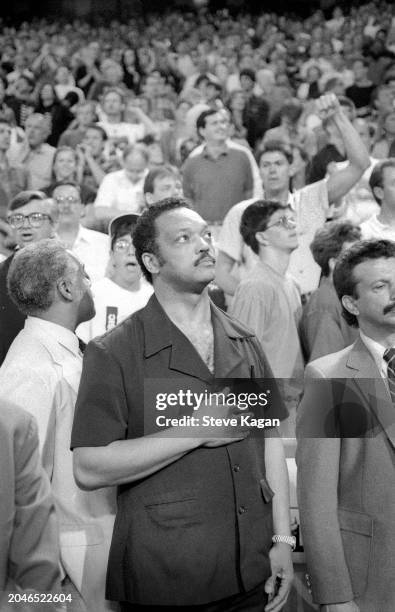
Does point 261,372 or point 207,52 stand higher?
point 207,52

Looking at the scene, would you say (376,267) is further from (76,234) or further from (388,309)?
(76,234)

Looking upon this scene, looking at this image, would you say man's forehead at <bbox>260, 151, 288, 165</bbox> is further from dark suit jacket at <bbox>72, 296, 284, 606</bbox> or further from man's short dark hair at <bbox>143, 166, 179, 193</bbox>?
dark suit jacket at <bbox>72, 296, 284, 606</bbox>

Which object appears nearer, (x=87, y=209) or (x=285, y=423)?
(x=285, y=423)

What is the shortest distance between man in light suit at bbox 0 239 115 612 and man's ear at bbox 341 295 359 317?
64cm

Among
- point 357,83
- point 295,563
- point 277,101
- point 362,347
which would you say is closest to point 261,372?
point 362,347

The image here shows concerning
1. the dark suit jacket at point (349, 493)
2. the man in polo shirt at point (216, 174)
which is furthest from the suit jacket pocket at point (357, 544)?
the man in polo shirt at point (216, 174)

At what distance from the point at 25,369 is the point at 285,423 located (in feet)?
2.37

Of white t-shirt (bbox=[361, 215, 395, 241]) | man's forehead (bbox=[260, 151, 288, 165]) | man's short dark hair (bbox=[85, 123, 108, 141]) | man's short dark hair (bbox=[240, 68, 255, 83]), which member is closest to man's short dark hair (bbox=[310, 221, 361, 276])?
white t-shirt (bbox=[361, 215, 395, 241])

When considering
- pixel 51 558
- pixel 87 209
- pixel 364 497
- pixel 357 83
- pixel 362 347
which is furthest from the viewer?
pixel 357 83

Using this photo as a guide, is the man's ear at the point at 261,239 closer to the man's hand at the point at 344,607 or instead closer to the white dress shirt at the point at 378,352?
the white dress shirt at the point at 378,352

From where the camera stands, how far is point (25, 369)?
7.40 feet

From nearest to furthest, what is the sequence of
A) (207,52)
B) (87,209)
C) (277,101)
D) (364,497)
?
(364,497) → (87,209) → (277,101) → (207,52)

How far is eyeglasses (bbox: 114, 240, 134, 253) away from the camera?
3600mm

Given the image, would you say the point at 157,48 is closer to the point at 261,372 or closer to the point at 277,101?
the point at 277,101
